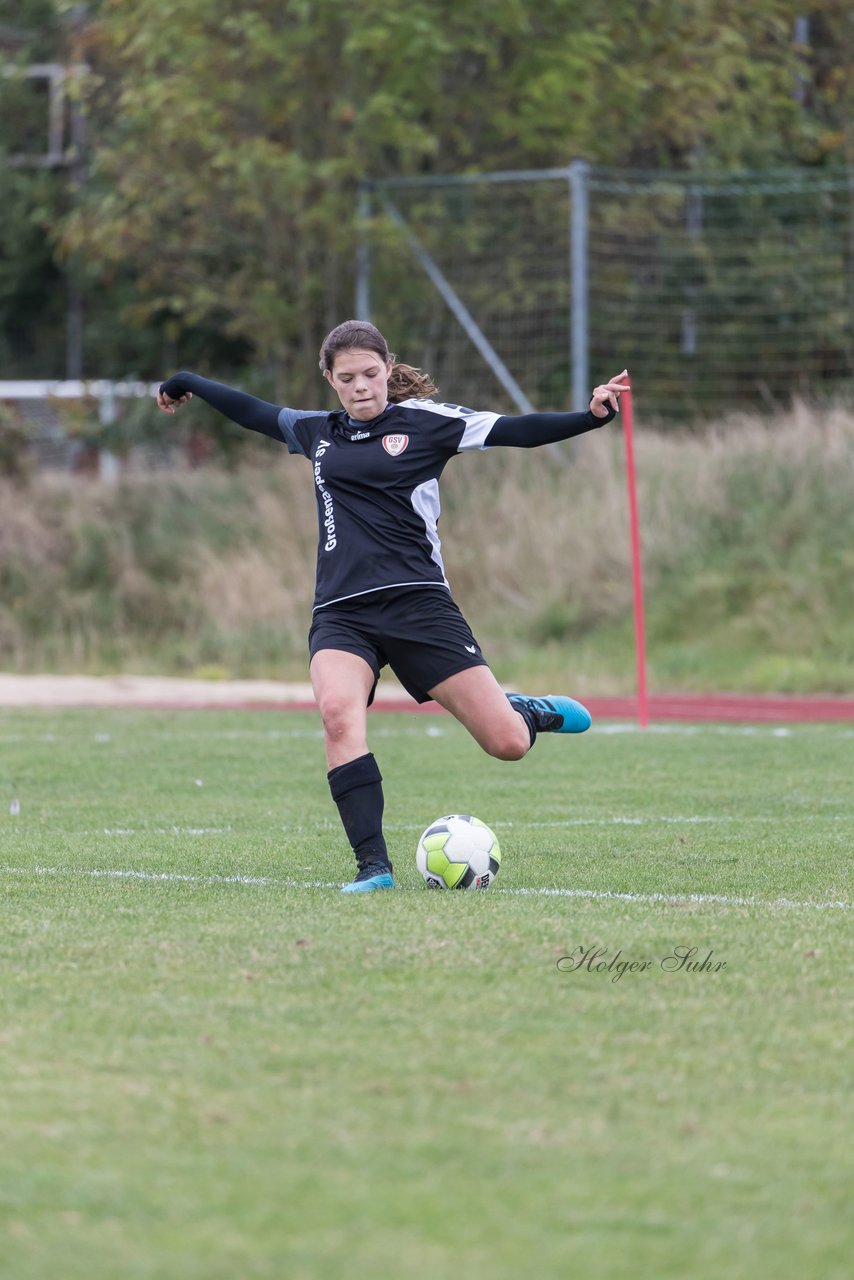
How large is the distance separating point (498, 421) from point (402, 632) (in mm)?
894

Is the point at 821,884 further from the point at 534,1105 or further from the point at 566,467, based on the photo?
the point at 566,467

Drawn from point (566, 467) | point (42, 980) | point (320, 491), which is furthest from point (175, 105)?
point (42, 980)

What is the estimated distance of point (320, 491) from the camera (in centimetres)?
724

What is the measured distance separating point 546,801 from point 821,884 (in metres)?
3.09

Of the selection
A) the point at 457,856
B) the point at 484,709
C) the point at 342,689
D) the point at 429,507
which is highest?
the point at 429,507

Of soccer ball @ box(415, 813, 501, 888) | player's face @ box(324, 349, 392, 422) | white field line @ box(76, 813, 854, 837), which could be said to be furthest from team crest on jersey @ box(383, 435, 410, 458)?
white field line @ box(76, 813, 854, 837)

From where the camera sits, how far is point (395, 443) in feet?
23.6

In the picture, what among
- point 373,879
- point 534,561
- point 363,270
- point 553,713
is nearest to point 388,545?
point 553,713

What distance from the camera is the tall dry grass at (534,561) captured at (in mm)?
18953

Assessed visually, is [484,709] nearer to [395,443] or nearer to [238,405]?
[395,443]

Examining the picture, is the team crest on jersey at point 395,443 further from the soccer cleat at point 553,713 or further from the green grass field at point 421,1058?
the green grass field at point 421,1058

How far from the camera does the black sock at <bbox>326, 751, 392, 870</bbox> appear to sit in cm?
680

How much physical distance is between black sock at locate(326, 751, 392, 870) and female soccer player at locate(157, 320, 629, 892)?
16 millimetres

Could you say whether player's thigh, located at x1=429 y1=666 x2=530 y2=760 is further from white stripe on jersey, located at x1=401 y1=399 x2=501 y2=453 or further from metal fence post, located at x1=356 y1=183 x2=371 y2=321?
metal fence post, located at x1=356 y1=183 x2=371 y2=321
